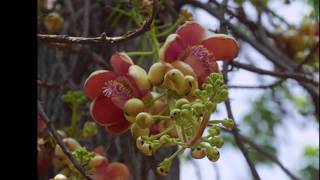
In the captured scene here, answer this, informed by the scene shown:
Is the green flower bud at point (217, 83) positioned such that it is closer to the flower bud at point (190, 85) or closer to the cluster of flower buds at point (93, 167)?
the flower bud at point (190, 85)

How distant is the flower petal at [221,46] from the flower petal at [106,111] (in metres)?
0.14

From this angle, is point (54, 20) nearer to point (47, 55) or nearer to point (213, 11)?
point (47, 55)

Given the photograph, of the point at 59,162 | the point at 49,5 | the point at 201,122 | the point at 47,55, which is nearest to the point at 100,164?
the point at 59,162

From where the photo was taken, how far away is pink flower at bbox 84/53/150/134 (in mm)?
856

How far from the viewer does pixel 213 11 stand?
1.40 m

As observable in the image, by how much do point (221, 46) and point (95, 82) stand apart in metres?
0.17

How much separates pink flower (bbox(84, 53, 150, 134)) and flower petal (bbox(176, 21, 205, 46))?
7 centimetres

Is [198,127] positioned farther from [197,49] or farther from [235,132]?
[235,132]

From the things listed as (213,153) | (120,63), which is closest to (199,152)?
(213,153)

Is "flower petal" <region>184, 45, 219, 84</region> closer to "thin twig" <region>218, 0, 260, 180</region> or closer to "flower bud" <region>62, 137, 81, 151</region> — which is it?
"thin twig" <region>218, 0, 260, 180</region>

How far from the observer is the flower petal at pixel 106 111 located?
0.87m

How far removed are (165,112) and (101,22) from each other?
712 millimetres

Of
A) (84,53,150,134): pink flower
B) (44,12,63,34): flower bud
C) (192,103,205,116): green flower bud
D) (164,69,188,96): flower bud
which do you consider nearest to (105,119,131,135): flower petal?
(84,53,150,134): pink flower

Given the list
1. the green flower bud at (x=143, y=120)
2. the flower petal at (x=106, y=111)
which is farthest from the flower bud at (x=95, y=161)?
the green flower bud at (x=143, y=120)
